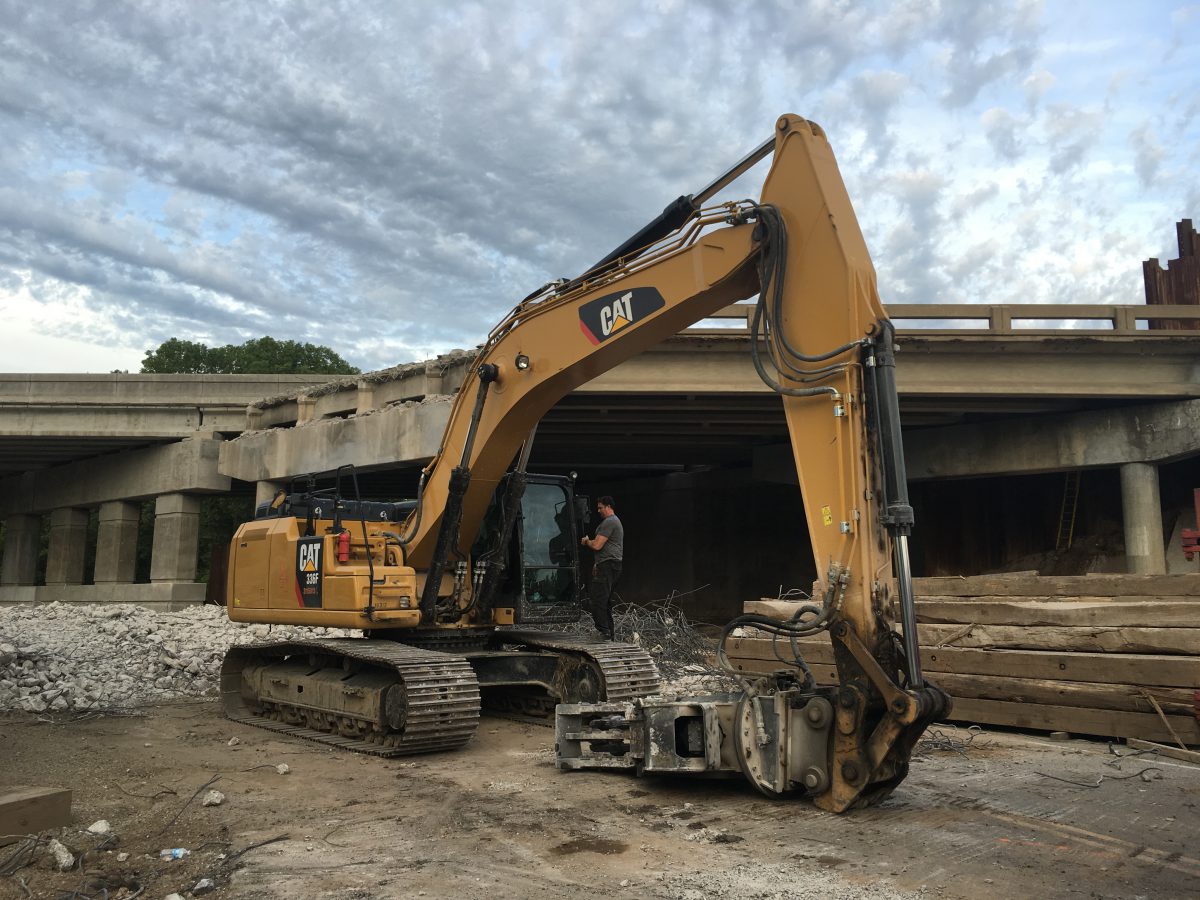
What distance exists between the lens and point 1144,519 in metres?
17.2

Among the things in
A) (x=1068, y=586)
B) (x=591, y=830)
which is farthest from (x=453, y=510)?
(x=1068, y=586)

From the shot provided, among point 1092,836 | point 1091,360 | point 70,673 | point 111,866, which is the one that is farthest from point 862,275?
point 1091,360

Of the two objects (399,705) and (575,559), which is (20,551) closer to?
(575,559)

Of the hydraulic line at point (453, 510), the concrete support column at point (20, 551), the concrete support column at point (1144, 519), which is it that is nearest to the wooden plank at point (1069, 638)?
the hydraulic line at point (453, 510)

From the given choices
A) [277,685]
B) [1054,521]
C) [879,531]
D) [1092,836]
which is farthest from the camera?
[1054,521]

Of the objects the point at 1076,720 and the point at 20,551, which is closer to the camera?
the point at 1076,720

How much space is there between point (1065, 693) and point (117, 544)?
75.0 feet

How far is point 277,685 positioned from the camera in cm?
948

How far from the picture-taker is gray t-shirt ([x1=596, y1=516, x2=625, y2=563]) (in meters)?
9.64

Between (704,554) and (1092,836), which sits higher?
(704,554)

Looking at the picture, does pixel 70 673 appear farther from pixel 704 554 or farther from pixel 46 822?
pixel 704 554

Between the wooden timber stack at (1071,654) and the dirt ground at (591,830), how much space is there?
43 centimetres

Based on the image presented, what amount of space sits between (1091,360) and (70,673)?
16036 mm

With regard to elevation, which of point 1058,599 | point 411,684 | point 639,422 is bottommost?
point 411,684
